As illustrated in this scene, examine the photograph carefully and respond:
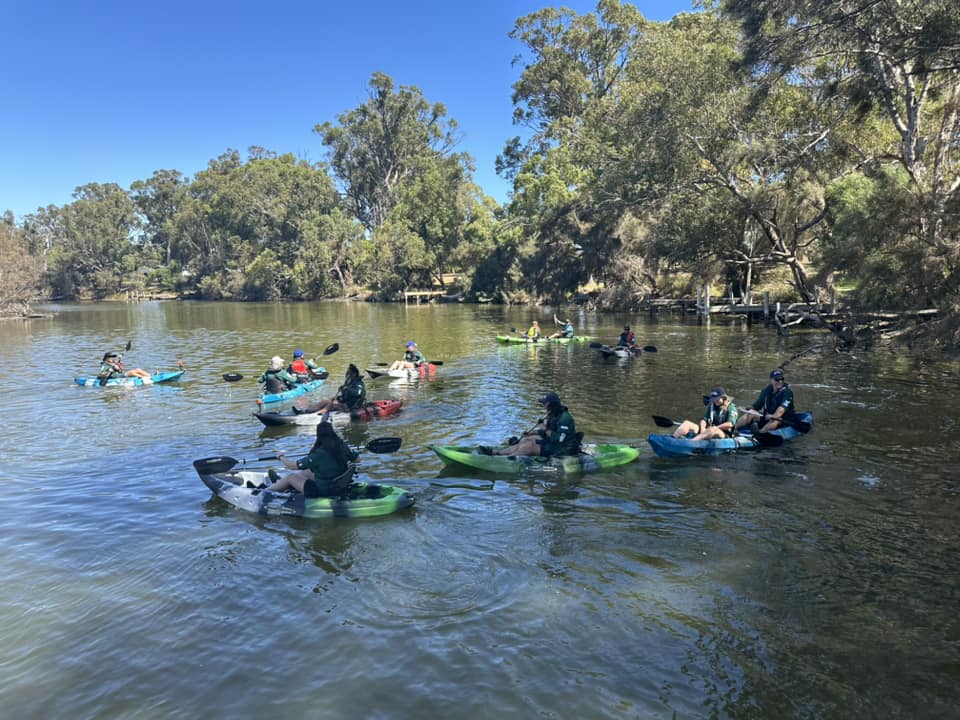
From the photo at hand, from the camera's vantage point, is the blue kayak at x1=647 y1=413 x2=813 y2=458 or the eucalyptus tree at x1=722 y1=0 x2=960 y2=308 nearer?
the eucalyptus tree at x1=722 y1=0 x2=960 y2=308

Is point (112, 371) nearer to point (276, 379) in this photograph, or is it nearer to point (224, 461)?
point (276, 379)

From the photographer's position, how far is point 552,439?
A: 13.3 m

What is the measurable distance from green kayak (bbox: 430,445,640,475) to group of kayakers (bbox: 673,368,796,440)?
2.19 m

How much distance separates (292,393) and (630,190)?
Result: 18863 millimetres

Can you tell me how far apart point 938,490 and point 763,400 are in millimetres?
4557

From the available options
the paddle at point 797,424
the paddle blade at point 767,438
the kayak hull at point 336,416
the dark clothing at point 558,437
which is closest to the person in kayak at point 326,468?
the dark clothing at point 558,437

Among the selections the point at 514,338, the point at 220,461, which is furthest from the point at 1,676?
the point at 514,338

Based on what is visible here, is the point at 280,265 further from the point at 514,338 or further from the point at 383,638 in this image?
the point at 383,638

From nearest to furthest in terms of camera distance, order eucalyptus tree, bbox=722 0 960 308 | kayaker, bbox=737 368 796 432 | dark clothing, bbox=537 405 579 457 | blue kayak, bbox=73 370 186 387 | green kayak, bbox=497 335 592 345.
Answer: eucalyptus tree, bbox=722 0 960 308
dark clothing, bbox=537 405 579 457
kayaker, bbox=737 368 796 432
blue kayak, bbox=73 370 186 387
green kayak, bbox=497 335 592 345

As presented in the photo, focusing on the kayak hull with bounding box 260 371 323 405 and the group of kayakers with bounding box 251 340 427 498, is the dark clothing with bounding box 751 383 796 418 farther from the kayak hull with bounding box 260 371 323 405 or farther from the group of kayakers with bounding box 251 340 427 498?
the kayak hull with bounding box 260 371 323 405

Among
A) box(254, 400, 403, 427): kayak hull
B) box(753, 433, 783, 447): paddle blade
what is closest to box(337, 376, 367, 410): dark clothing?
box(254, 400, 403, 427): kayak hull

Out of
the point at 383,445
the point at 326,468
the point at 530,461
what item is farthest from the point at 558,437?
the point at 326,468

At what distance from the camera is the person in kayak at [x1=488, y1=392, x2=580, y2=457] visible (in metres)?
13.2

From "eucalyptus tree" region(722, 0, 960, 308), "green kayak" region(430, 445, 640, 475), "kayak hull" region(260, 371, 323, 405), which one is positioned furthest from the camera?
"kayak hull" region(260, 371, 323, 405)
